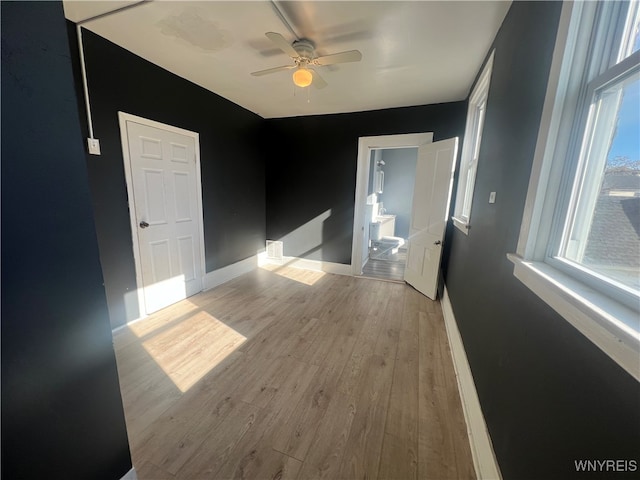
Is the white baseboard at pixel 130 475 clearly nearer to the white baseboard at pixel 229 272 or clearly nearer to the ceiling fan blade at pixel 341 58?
the white baseboard at pixel 229 272

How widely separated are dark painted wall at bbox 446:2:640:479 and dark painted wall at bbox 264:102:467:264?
77.8 inches

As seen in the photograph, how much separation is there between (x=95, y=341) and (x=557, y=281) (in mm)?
1620

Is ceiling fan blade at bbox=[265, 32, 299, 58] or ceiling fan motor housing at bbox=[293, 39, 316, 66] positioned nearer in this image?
ceiling fan blade at bbox=[265, 32, 299, 58]

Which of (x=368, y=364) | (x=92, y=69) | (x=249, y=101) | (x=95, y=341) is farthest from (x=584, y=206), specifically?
(x=249, y=101)

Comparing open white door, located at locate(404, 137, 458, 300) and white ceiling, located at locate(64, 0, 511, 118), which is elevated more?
white ceiling, located at locate(64, 0, 511, 118)

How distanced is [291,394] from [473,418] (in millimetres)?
1114

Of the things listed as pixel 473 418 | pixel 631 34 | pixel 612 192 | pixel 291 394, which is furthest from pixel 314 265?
pixel 631 34

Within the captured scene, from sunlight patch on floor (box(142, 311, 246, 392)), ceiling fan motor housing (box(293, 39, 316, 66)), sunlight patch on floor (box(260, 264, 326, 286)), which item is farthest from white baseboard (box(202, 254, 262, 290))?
ceiling fan motor housing (box(293, 39, 316, 66))

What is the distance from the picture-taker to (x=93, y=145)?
80.9 inches

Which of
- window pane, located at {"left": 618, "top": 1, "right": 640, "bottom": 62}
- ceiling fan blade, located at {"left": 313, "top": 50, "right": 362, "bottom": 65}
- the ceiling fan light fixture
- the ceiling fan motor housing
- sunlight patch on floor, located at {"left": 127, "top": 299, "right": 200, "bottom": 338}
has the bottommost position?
sunlight patch on floor, located at {"left": 127, "top": 299, "right": 200, "bottom": 338}

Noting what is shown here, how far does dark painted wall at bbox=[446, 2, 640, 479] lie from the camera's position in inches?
23.0

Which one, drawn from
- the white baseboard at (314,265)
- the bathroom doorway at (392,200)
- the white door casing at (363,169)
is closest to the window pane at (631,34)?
the white door casing at (363,169)

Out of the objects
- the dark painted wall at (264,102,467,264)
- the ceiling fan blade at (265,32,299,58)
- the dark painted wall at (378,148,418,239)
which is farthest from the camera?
the dark painted wall at (378,148,418,239)

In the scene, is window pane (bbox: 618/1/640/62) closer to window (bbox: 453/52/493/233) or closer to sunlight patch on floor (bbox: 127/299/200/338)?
window (bbox: 453/52/493/233)
